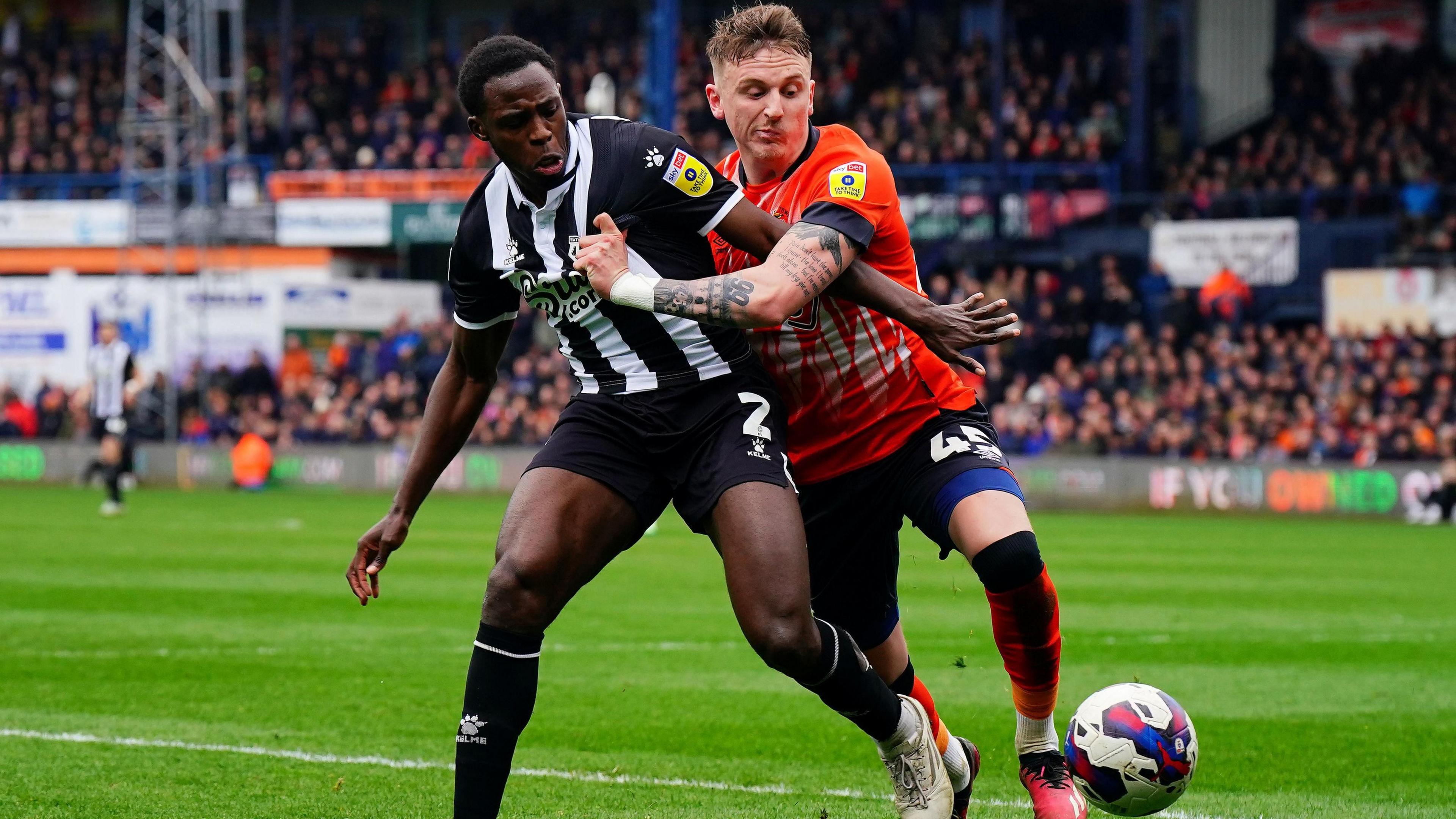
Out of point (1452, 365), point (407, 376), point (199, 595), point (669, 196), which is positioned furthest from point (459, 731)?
point (407, 376)

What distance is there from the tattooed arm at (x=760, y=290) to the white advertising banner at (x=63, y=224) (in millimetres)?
Answer: 34721

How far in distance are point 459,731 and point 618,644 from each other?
5448 millimetres

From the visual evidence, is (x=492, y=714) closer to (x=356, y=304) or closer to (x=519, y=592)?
(x=519, y=592)

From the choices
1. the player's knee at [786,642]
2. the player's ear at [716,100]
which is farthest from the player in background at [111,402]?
the player's knee at [786,642]

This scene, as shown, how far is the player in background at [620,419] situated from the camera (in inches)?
188

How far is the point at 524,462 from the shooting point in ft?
87.5

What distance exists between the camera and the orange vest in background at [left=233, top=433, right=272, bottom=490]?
1136 inches

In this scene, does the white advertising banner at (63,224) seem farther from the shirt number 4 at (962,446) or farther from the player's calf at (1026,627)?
the player's calf at (1026,627)

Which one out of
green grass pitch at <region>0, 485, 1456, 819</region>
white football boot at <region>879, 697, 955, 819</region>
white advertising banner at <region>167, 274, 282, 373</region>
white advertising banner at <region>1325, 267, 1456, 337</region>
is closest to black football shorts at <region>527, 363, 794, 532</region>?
white football boot at <region>879, 697, 955, 819</region>

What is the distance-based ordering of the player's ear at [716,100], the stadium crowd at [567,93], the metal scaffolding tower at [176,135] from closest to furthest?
the player's ear at [716,100] → the metal scaffolding tower at [176,135] → the stadium crowd at [567,93]

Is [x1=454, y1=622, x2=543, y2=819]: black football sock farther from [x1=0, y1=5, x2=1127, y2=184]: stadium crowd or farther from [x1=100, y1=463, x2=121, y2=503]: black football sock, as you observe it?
[x1=0, y1=5, x2=1127, y2=184]: stadium crowd

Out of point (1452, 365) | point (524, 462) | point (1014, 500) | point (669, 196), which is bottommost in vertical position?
point (524, 462)

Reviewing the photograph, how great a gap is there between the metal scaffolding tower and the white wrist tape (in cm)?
2783

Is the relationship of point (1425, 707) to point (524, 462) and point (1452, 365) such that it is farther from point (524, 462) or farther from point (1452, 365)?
point (524, 462)
